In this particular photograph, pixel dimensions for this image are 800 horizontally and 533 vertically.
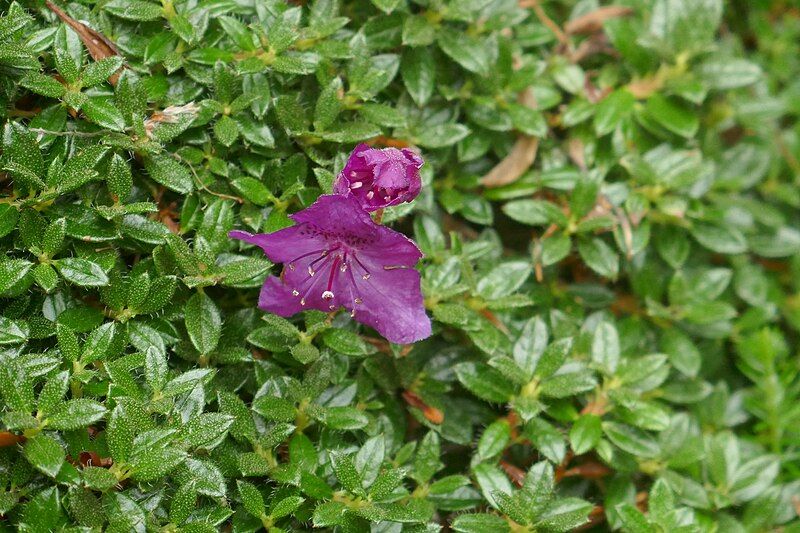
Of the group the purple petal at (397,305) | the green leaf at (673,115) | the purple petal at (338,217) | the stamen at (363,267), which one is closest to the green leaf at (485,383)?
the purple petal at (397,305)

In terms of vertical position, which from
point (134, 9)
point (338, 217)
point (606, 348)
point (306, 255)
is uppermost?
point (134, 9)

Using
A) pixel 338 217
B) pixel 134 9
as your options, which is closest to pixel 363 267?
pixel 338 217

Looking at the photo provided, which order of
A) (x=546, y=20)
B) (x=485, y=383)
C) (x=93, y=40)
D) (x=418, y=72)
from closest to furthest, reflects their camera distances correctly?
(x=93, y=40) < (x=485, y=383) < (x=418, y=72) < (x=546, y=20)

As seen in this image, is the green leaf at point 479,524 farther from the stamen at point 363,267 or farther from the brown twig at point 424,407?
the stamen at point 363,267

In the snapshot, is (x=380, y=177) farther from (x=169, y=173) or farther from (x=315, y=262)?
(x=169, y=173)

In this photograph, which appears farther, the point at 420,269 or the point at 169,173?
the point at 420,269
